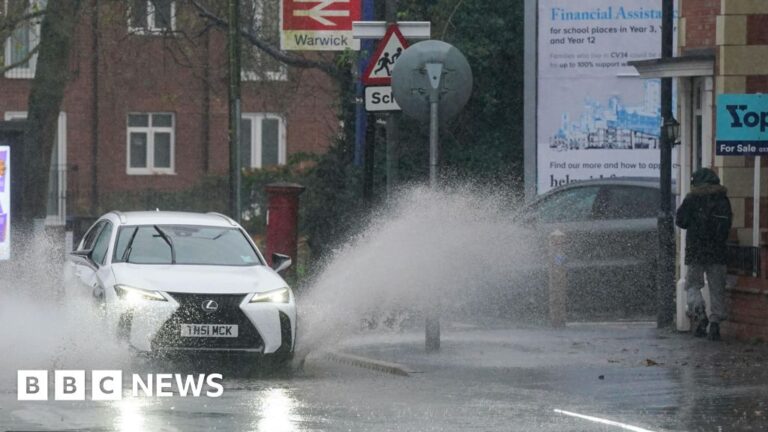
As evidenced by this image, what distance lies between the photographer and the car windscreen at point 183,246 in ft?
56.0

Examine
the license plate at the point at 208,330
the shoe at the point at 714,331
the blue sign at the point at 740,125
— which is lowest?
the shoe at the point at 714,331

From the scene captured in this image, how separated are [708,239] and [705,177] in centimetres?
63

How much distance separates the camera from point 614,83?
2689cm

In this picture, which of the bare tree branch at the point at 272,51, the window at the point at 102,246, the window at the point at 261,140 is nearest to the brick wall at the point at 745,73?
the window at the point at 102,246

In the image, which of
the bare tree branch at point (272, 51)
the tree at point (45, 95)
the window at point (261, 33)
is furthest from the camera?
the window at point (261, 33)

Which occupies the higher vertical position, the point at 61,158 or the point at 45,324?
the point at 61,158

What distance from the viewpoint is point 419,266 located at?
1975cm

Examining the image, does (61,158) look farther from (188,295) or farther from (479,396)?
(479,396)

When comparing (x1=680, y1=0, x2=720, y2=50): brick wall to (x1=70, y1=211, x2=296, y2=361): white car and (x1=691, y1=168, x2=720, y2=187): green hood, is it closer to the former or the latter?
(x1=691, y1=168, x2=720, y2=187): green hood

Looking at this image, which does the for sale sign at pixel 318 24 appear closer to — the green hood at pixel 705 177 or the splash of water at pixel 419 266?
the splash of water at pixel 419 266

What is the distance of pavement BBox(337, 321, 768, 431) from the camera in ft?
42.8

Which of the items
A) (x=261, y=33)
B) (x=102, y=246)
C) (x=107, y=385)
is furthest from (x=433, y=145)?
(x=261, y=33)

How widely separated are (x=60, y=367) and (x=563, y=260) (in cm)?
716

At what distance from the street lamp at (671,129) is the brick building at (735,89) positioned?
281mm
